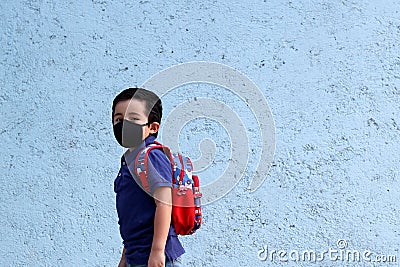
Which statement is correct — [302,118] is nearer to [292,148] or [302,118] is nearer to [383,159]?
[292,148]

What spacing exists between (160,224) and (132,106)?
0.41m

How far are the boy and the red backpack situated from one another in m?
0.02

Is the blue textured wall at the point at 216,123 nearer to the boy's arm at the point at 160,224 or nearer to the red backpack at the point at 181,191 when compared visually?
the red backpack at the point at 181,191

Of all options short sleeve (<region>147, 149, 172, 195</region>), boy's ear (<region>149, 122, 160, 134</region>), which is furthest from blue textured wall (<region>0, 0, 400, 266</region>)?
short sleeve (<region>147, 149, 172, 195</region>)

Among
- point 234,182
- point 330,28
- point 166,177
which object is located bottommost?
point 166,177

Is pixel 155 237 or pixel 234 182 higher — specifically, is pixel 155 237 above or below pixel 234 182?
below

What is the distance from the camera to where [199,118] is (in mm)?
3338

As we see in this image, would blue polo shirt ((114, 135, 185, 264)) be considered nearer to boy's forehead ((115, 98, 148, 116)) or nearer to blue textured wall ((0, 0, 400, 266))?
boy's forehead ((115, 98, 148, 116))

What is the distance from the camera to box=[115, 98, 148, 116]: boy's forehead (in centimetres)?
223

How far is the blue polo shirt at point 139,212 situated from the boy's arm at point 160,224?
0.03 metres

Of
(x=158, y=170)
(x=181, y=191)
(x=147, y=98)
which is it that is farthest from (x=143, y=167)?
(x=147, y=98)

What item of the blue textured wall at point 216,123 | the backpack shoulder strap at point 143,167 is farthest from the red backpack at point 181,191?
the blue textured wall at point 216,123

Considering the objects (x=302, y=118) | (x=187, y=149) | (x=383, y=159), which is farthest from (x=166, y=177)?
(x=383, y=159)

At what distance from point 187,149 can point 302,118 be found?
60cm
